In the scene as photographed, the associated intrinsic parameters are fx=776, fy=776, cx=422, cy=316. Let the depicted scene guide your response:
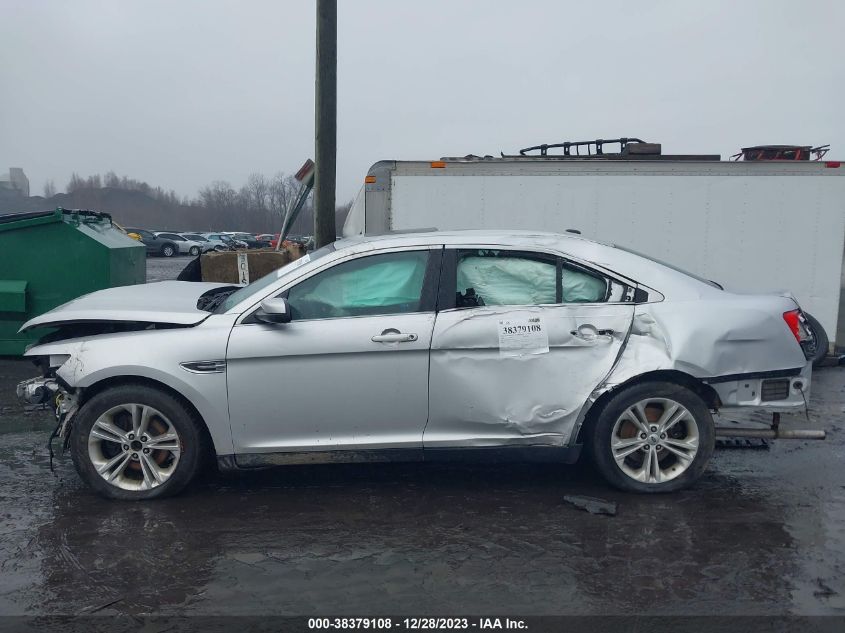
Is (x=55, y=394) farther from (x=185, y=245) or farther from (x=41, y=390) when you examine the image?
(x=185, y=245)

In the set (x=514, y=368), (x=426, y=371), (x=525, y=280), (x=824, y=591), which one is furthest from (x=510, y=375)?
(x=824, y=591)

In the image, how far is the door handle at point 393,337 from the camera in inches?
186

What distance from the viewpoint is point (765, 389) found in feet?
16.2

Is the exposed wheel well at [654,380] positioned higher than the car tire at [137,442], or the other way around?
the exposed wheel well at [654,380]

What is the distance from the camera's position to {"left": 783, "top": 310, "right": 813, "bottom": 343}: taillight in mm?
4964

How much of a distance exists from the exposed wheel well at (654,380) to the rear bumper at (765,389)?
69 mm

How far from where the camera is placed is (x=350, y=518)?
4.63 metres

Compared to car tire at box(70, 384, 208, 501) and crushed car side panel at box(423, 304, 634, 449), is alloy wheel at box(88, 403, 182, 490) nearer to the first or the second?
car tire at box(70, 384, 208, 501)

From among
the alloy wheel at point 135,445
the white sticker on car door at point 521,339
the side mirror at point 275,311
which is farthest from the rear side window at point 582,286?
the alloy wheel at point 135,445

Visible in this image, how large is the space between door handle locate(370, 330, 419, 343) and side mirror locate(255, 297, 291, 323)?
21.7 inches

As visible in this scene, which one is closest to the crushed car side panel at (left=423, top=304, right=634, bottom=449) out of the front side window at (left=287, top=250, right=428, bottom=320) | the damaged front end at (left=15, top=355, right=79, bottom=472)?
the front side window at (left=287, top=250, right=428, bottom=320)

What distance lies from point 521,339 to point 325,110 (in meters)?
5.52

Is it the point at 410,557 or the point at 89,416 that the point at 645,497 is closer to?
the point at 410,557

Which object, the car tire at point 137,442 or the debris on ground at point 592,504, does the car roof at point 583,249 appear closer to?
the debris on ground at point 592,504
